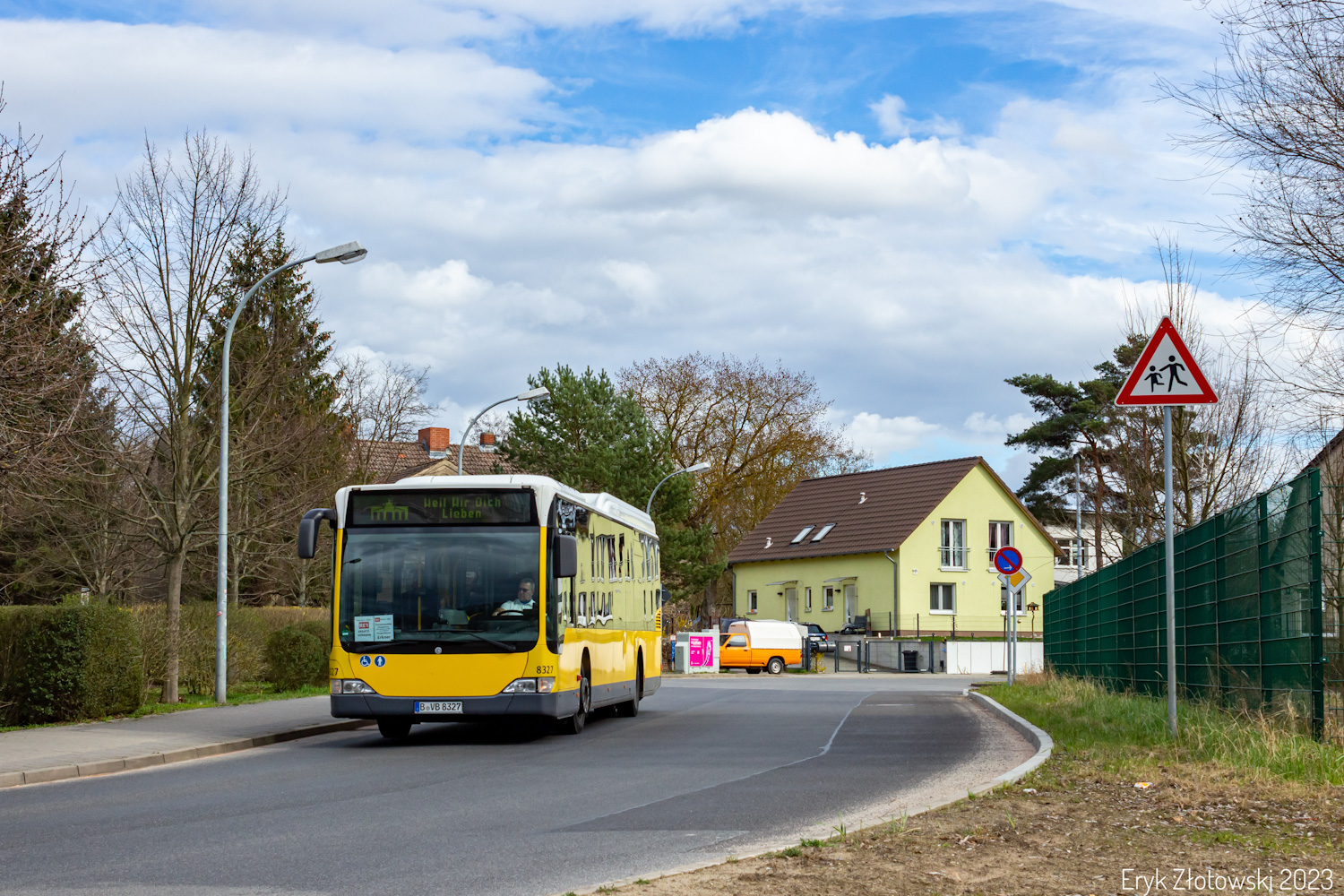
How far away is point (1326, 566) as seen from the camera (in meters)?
14.7

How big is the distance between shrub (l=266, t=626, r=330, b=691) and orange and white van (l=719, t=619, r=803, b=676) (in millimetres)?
24089

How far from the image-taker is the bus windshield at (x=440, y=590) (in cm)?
1656

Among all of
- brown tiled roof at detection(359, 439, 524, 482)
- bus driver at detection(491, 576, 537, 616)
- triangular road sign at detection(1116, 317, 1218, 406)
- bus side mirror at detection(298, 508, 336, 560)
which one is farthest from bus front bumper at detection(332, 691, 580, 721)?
brown tiled roof at detection(359, 439, 524, 482)

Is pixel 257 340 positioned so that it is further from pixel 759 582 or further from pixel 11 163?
pixel 759 582

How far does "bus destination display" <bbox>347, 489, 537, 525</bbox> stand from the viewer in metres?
17.1

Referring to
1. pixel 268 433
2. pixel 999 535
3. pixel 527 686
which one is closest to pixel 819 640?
pixel 999 535

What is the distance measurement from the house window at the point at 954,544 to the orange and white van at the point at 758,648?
1699 centimetres

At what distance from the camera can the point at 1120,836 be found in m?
7.96

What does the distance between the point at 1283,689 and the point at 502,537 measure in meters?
8.62

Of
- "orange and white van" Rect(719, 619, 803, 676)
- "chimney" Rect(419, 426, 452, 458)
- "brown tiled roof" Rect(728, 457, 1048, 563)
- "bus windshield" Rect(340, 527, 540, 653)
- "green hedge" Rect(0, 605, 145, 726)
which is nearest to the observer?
"bus windshield" Rect(340, 527, 540, 653)

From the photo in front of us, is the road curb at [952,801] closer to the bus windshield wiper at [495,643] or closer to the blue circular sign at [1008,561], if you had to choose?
the bus windshield wiper at [495,643]

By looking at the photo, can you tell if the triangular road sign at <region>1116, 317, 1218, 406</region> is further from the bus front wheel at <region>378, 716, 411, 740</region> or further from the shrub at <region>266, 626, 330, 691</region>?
the shrub at <region>266, 626, 330, 691</region>

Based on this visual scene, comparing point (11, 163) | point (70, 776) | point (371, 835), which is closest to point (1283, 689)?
point (371, 835)

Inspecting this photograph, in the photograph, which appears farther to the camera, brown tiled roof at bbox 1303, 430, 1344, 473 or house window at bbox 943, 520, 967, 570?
house window at bbox 943, 520, 967, 570
